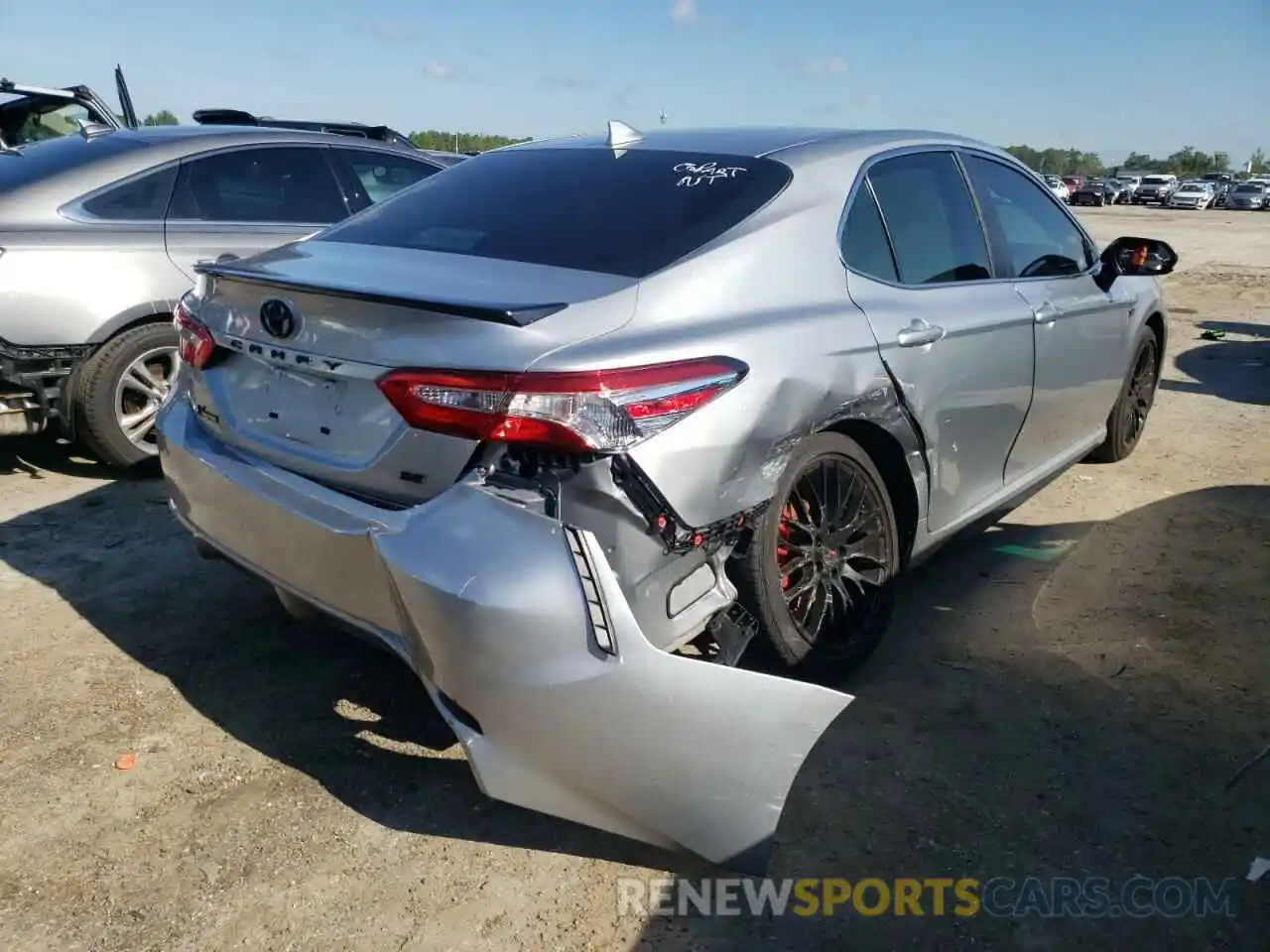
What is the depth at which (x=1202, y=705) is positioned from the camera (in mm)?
3182

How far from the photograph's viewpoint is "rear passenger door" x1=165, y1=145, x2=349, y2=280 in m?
5.22

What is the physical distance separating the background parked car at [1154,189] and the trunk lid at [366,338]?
56357 mm

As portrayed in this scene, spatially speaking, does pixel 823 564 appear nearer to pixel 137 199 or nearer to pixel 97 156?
pixel 137 199

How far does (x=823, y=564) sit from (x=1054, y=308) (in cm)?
165

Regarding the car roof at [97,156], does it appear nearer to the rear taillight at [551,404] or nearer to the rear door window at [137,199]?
the rear door window at [137,199]

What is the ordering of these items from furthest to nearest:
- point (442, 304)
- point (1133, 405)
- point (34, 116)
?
point (34, 116) < point (1133, 405) < point (442, 304)

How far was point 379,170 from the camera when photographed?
6156 mm

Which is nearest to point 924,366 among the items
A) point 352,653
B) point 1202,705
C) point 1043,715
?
point 1043,715

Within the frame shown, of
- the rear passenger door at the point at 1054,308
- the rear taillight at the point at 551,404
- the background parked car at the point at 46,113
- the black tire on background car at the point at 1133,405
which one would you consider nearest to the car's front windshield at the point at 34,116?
the background parked car at the point at 46,113

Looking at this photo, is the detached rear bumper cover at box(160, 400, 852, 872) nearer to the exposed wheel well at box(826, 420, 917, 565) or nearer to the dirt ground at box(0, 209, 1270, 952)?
the dirt ground at box(0, 209, 1270, 952)

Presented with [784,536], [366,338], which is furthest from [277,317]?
[784,536]

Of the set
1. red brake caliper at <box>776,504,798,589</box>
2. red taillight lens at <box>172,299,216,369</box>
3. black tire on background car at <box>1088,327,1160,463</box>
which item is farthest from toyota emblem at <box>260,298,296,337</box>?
black tire on background car at <box>1088,327,1160,463</box>

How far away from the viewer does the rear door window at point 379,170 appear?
6.01 meters

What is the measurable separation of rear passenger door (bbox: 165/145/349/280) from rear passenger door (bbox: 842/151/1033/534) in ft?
10.8
